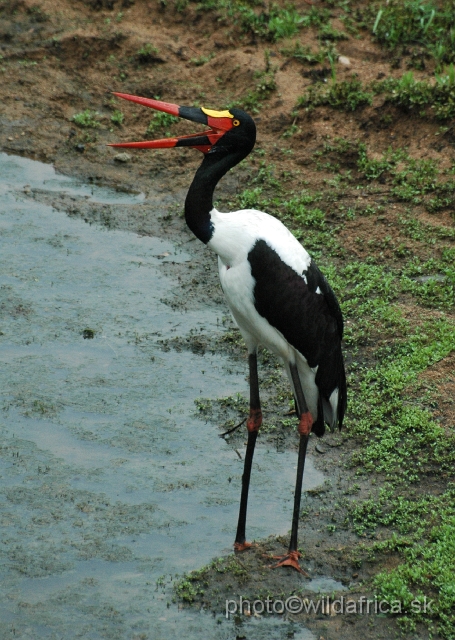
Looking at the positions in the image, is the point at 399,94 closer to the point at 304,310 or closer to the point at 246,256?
the point at 304,310

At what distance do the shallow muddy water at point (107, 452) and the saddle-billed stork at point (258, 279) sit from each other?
0.41m

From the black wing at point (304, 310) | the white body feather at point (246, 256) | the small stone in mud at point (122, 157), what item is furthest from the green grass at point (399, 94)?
the white body feather at point (246, 256)

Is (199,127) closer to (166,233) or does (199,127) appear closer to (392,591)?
(166,233)

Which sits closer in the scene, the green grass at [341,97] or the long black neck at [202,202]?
the long black neck at [202,202]

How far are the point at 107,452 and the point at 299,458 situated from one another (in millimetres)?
1139

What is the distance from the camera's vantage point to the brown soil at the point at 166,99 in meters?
7.25

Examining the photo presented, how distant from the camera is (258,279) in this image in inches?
168

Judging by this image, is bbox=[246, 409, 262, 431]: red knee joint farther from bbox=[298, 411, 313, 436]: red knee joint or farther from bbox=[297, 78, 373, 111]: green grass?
bbox=[297, 78, 373, 111]: green grass

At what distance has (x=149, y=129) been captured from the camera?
26.7 ft

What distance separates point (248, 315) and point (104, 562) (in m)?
1.30

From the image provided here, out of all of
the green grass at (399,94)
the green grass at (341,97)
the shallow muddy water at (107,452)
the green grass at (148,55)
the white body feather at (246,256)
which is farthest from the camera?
the green grass at (148,55)

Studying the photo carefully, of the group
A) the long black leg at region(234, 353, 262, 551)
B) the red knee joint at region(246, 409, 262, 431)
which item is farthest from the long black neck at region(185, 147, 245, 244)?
Result: the red knee joint at region(246, 409, 262, 431)

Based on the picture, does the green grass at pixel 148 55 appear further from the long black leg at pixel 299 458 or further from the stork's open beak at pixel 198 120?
the long black leg at pixel 299 458

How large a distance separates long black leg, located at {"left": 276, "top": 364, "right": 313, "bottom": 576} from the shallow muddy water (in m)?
0.29
